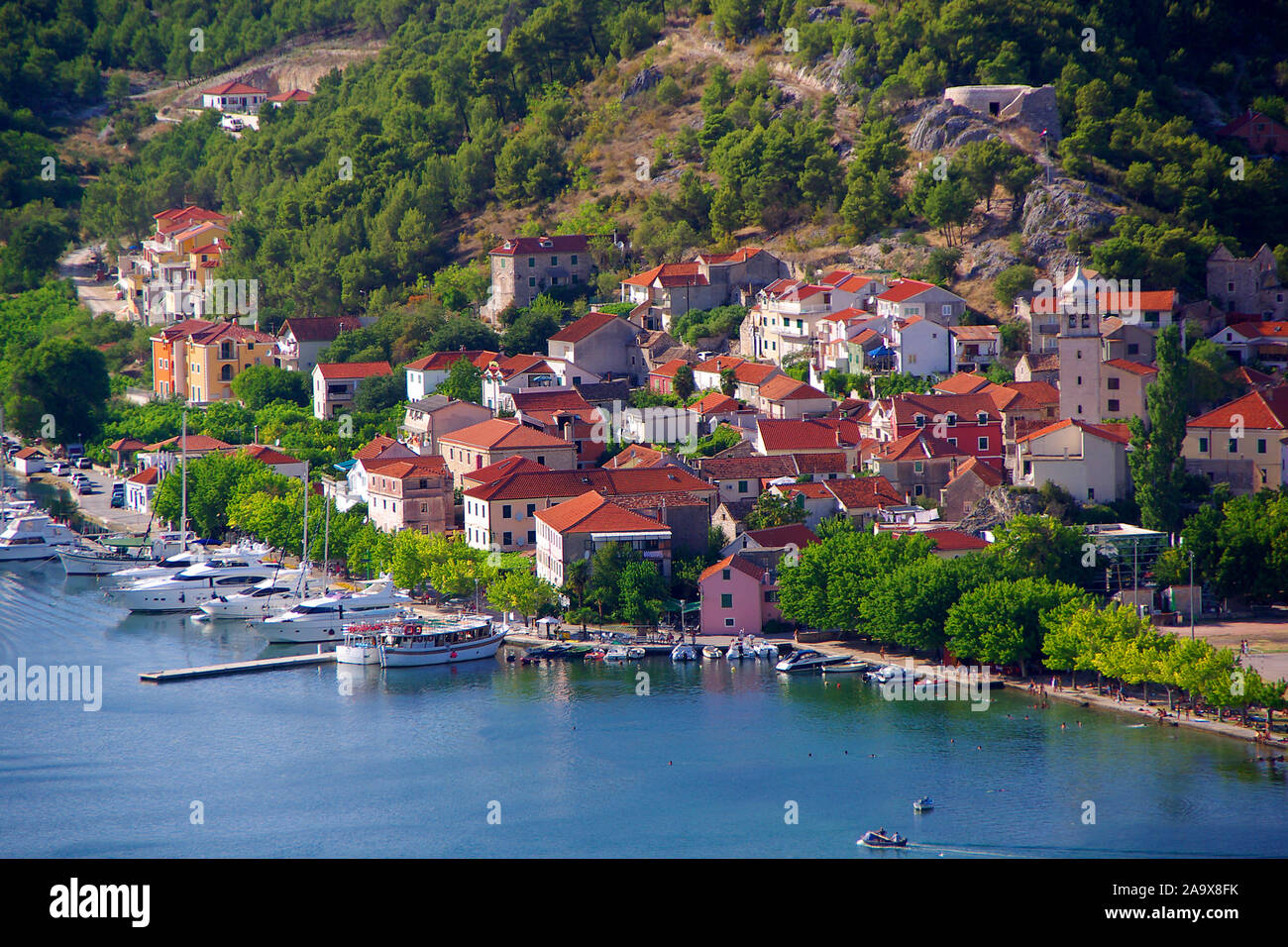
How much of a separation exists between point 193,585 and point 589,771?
480 inches

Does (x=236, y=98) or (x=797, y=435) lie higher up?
(x=236, y=98)

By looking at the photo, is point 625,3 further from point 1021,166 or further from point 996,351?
point 996,351

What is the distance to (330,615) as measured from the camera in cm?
3144

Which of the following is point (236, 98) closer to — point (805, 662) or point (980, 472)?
point (980, 472)

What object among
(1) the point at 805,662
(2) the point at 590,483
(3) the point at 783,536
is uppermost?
(2) the point at 590,483

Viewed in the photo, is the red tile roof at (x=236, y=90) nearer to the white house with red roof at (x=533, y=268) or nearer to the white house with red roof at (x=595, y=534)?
the white house with red roof at (x=533, y=268)

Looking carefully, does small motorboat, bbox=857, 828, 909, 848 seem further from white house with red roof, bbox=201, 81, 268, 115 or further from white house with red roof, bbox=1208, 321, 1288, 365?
white house with red roof, bbox=201, 81, 268, 115

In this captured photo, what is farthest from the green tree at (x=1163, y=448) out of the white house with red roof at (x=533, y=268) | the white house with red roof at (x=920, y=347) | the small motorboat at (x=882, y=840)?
the white house with red roof at (x=533, y=268)

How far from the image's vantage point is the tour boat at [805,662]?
28578 mm

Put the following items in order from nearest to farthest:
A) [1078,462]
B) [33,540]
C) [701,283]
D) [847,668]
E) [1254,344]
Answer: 1. [847,668]
2. [1078,462]
3. [33,540]
4. [1254,344]
5. [701,283]

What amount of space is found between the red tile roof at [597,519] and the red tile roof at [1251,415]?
1030 centimetres

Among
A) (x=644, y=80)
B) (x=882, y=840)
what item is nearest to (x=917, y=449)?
(x=882, y=840)

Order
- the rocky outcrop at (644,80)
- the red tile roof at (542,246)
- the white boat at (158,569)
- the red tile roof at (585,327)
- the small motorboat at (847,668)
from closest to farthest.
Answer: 1. the small motorboat at (847,668)
2. the white boat at (158,569)
3. the red tile roof at (585,327)
4. the red tile roof at (542,246)
5. the rocky outcrop at (644,80)

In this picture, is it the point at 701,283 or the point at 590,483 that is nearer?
the point at 590,483
